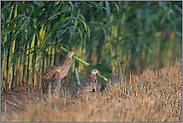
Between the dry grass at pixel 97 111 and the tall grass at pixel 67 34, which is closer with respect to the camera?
the dry grass at pixel 97 111

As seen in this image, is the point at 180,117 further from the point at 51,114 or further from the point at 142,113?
the point at 51,114

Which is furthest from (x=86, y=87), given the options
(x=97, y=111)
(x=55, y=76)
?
(x=97, y=111)

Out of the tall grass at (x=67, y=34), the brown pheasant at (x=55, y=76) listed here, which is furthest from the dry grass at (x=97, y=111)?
the tall grass at (x=67, y=34)

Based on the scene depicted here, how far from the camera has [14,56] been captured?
3531 millimetres

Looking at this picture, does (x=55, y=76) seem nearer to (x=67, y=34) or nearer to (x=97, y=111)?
(x=67, y=34)

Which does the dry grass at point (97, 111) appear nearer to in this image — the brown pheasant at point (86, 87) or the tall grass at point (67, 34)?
the brown pheasant at point (86, 87)

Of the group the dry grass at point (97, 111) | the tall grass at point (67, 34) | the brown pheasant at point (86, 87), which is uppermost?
the tall grass at point (67, 34)

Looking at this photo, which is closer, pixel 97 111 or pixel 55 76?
pixel 97 111

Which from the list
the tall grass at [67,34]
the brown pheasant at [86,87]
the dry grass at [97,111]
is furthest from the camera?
the tall grass at [67,34]

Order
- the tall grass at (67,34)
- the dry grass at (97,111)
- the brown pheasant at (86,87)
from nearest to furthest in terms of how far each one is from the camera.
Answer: the dry grass at (97,111) < the brown pheasant at (86,87) < the tall grass at (67,34)

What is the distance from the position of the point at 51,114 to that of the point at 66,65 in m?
1.85

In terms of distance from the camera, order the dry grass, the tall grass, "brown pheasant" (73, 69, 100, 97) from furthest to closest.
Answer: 1. the tall grass
2. "brown pheasant" (73, 69, 100, 97)
3. the dry grass

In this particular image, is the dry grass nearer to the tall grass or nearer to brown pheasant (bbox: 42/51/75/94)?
brown pheasant (bbox: 42/51/75/94)

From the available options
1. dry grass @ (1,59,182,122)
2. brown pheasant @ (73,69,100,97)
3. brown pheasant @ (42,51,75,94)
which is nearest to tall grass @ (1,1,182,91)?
brown pheasant @ (42,51,75,94)
